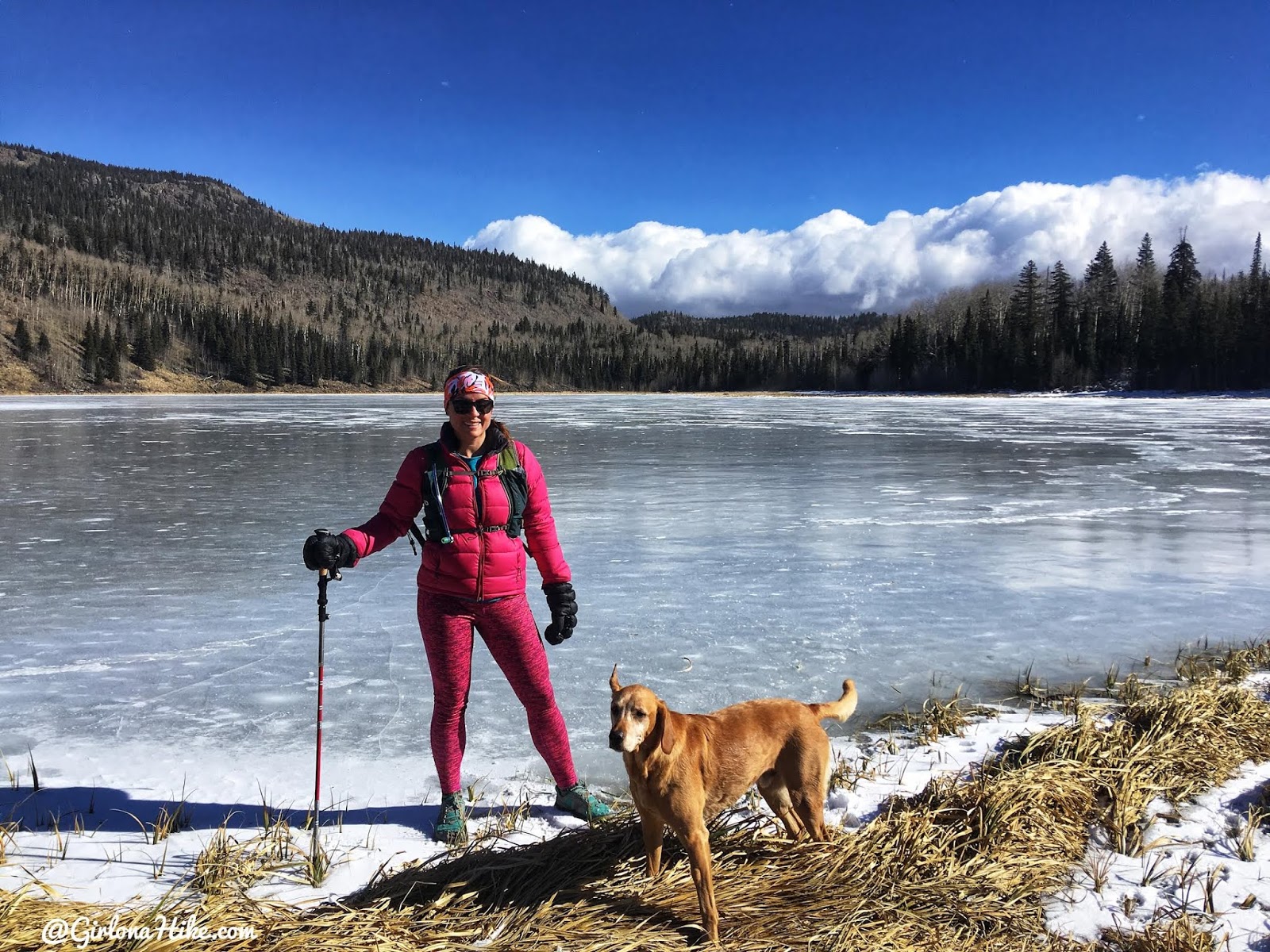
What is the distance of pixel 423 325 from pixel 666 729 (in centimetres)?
16868

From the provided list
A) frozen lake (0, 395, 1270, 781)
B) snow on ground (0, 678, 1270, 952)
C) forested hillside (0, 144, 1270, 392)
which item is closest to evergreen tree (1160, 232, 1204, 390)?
forested hillside (0, 144, 1270, 392)

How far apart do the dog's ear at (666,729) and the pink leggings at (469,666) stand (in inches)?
34.0

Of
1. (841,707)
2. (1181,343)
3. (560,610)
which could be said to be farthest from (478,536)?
(1181,343)

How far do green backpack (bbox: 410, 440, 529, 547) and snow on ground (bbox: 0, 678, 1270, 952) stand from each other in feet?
3.29

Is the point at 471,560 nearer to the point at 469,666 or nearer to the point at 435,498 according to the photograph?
the point at 435,498

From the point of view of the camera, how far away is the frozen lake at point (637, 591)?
4.01 meters

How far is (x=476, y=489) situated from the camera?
2773 mm

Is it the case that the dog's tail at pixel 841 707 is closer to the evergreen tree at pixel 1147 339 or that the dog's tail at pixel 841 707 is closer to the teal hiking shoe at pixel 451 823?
the teal hiking shoe at pixel 451 823

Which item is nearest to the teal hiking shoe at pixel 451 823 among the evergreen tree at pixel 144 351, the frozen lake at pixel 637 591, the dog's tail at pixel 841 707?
the frozen lake at pixel 637 591

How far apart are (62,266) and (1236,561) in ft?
488

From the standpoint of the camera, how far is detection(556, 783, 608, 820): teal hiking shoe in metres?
2.87

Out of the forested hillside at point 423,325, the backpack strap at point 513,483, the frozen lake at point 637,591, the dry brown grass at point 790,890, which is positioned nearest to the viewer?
the dry brown grass at point 790,890

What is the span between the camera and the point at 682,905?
7.34 ft

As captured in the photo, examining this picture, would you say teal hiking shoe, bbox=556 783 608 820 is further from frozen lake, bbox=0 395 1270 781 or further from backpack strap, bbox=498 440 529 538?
backpack strap, bbox=498 440 529 538
